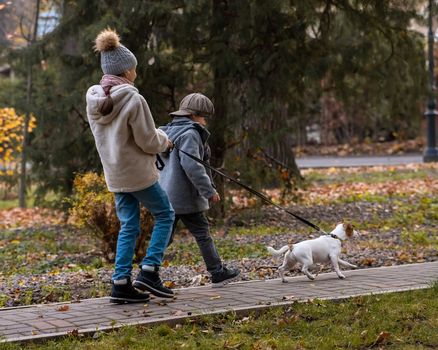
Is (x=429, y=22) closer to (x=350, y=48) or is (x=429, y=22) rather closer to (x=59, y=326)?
(x=350, y=48)

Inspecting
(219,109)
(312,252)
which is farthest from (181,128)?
(219,109)

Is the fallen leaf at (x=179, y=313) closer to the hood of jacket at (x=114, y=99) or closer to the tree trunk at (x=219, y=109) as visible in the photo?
the hood of jacket at (x=114, y=99)

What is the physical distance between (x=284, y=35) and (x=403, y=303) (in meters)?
7.09

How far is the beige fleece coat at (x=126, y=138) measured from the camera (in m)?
5.91

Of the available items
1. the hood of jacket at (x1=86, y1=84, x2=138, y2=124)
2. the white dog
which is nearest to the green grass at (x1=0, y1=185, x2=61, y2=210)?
the white dog

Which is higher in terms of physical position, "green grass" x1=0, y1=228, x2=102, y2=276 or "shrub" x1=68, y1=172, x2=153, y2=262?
"shrub" x1=68, y1=172, x2=153, y2=262

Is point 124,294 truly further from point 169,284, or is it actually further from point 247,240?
point 247,240

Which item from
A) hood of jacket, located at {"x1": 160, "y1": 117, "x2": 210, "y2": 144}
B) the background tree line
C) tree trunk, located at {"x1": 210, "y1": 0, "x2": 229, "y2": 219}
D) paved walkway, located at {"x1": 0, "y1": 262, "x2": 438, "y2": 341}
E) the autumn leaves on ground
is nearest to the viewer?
paved walkway, located at {"x1": 0, "y1": 262, "x2": 438, "y2": 341}

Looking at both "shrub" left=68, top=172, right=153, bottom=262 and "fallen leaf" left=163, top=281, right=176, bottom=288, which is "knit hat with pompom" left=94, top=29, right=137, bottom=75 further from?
"shrub" left=68, top=172, right=153, bottom=262

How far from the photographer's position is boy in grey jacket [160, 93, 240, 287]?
21.8ft

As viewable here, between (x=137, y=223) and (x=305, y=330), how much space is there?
1.68 meters

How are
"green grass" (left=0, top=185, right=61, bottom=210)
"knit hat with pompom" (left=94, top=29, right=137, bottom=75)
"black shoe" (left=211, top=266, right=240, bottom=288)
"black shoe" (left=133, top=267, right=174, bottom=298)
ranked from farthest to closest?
"green grass" (left=0, top=185, right=61, bottom=210), "black shoe" (left=211, top=266, right=240, bottom=288), "black shoe" (left=133, top=267, right=174, bottom=298), "knit hat with pompom" (left=94, top=29, right=137, bottom=75)

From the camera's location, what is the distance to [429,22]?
1273cm

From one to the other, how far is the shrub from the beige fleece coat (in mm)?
2993
